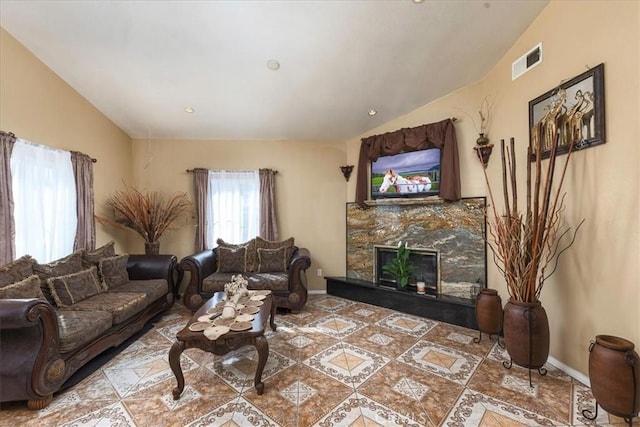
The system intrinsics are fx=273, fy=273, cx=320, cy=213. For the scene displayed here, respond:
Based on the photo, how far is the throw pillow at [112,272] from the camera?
10.4 feet

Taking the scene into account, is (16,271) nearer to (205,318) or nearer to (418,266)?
(205,318)

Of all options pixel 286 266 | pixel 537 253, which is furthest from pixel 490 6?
pixel 286 266

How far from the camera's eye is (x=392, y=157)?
4.06m

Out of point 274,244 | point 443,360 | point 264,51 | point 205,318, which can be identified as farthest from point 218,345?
point 264,51

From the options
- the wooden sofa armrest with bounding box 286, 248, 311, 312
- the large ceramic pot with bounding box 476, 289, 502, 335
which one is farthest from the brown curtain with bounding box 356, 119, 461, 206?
the wooden sofa armrest with bounding box 286, 248, 311, 312

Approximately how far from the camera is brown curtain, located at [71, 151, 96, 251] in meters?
3.36

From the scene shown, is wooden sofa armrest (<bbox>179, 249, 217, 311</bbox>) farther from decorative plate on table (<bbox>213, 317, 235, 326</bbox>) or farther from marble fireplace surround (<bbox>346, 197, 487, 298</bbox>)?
marble fireplace surround (<bbox>346, 197, 487, 298</bbox>)

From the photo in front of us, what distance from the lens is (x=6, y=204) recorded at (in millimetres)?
2498

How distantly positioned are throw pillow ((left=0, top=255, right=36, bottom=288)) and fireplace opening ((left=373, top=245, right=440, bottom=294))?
13.1 ft

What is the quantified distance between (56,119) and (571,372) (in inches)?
224

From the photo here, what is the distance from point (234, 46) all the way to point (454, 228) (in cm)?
329

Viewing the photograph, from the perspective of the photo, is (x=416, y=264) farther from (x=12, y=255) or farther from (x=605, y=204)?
(x=12, y=255)

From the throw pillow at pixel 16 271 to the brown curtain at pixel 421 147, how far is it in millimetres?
3852

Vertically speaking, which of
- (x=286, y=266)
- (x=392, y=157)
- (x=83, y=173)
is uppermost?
(x=392, y=157)
